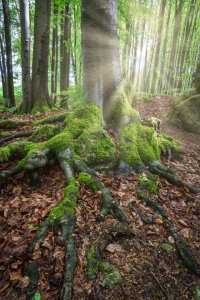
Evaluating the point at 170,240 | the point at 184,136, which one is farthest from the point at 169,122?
the point at 170,240

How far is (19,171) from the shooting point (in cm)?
358

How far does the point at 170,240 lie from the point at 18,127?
198 inches

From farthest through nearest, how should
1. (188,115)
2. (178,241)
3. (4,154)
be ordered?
(188,115) < (4,154) < (178,241)

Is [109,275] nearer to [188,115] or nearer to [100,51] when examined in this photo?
[100,51]

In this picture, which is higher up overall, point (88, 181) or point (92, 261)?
point (88, 181)

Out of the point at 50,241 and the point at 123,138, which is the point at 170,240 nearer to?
the point at 50,241

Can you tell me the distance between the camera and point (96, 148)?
4.09 m

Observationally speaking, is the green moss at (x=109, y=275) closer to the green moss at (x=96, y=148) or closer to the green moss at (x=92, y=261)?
the green moss at (x=92, y=261)

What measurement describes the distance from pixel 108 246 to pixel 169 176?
216cm

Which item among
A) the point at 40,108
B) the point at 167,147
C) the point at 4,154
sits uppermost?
the point at 40,108

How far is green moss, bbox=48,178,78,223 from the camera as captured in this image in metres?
2.79

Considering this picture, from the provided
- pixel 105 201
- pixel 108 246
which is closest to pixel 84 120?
pixel 105 201

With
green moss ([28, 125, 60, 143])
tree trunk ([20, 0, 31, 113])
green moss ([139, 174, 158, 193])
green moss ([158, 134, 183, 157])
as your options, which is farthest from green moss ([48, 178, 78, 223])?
tree trunk ([20, 0, 31, 113])

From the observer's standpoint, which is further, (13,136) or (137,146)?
(13,136)
